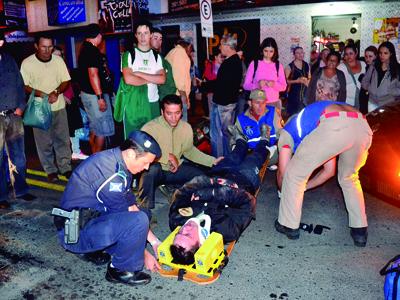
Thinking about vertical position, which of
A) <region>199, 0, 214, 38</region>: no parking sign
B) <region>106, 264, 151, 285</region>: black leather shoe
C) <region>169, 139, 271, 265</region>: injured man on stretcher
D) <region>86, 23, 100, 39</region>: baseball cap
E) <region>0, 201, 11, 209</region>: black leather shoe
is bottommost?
<region>106, 264, 151, 285</region>: black leather shoe

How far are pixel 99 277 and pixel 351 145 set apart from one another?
262 cm

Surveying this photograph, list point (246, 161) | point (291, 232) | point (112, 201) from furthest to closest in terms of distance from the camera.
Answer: point (246, 161) < point (291, 232) < point (112, 201)

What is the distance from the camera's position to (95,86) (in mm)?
5895

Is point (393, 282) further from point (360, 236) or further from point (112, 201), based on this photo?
point (112, 201)

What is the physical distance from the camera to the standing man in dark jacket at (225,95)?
20.2 feet

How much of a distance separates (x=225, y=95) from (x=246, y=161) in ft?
5.32

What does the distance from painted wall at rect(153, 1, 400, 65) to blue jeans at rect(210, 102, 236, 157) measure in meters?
6.96

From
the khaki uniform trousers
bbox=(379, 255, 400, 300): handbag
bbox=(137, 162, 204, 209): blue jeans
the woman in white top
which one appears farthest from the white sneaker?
bbox=(379, 255, 400, 300): handbag

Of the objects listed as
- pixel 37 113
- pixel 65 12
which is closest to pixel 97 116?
pixel 37 113

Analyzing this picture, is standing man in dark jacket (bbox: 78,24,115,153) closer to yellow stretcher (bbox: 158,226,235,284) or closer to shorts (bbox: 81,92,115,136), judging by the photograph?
shorts (bbox: 81,92,115,136)

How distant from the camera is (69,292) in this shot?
3428 millimetres

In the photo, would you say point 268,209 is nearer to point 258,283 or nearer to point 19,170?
point 258,283

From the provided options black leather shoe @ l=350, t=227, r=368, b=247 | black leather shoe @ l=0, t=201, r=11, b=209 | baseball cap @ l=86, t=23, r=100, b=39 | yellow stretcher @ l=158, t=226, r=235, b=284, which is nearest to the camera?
yellow stretcher @ l=158, t=226, r=235, b=284

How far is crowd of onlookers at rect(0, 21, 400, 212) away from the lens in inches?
207
